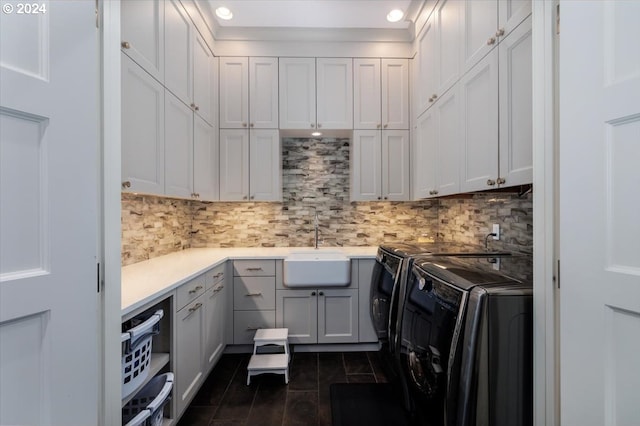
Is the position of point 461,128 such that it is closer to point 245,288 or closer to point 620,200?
point 620,200

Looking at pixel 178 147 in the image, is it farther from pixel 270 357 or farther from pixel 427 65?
pixel 427 65

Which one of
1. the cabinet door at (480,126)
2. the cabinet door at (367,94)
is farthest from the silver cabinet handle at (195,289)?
the cabinet door at (367,94)

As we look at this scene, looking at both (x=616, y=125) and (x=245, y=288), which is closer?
(x=616, y=125)

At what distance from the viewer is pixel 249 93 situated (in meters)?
2.61

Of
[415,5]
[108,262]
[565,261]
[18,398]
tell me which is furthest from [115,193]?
[415,5]

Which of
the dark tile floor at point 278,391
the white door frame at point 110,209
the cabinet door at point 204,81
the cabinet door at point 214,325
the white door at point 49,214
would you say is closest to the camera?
the white door at point 49,214

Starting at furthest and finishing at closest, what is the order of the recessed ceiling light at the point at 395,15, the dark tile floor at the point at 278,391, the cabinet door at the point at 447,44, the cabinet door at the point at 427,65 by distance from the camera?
1. the recessed ceiling light at the point at 395,15
2. the cabinet door at the point at 427,65
3. the cabinet door at the point at 447,44
4. the dark tile floor at the point at 278,391

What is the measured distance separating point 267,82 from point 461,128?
1870 mm

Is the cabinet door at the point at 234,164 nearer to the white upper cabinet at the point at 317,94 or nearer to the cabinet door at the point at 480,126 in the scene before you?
the white upper cabinet at the point at 317,94

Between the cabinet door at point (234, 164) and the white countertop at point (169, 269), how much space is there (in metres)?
0.60

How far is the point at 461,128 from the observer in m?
1.69

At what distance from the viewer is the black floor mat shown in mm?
1542

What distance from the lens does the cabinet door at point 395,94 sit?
2.63 meters

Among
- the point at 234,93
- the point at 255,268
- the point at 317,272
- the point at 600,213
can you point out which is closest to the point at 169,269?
the point at 255,268
